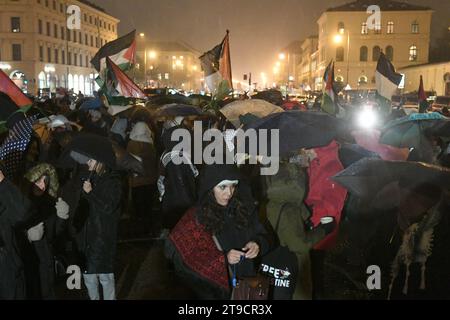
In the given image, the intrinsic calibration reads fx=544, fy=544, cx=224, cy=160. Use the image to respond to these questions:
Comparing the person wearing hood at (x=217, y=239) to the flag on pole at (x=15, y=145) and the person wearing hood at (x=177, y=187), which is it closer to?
the person wearing hood at (x=177, y=187)

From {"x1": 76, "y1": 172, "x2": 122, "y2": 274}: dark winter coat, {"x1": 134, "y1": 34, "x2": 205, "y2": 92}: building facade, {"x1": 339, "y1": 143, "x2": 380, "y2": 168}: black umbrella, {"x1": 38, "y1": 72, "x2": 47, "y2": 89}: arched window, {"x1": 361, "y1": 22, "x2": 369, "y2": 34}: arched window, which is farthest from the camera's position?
{"x1": 134, "y1": 34, "x2": 205, "y2": 92}: building facade

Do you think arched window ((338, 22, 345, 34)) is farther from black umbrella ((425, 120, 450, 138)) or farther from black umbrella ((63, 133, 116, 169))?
black umbrella ((63, 133, 116, 169))

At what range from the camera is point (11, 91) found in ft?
20.1

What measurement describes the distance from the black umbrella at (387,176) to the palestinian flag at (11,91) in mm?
3651

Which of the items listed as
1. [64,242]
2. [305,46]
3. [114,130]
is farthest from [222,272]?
[305,46]

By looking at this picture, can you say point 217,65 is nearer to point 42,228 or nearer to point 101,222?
point 101,222

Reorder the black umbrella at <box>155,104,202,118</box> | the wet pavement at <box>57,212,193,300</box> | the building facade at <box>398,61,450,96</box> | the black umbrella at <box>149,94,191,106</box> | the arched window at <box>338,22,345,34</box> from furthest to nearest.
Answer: the arched window at <box>338,22,345,34</box>
the building facade at <box>398,61,450,96</box>
the black umbrella at <box>149,94,191,106</box>
the black umbrella at <box>155,104,202,118</box>
the wet pavement at <box>57,212,193,300</box>

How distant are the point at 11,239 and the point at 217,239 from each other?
1.63 meters

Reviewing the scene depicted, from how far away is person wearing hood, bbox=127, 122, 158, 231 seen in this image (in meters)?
8.40

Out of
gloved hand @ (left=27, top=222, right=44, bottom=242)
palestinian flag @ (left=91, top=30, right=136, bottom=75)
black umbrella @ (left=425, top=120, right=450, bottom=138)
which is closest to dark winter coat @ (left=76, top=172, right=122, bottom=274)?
gloved hand @ (left=27, top=222, right=44, bottom=242)

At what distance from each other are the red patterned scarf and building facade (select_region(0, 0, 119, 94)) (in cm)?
6249

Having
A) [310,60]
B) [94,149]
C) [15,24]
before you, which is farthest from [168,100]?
[310,60]

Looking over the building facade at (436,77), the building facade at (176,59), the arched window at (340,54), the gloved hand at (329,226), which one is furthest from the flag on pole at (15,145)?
the building facade at (176,59)

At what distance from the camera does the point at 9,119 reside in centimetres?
568
